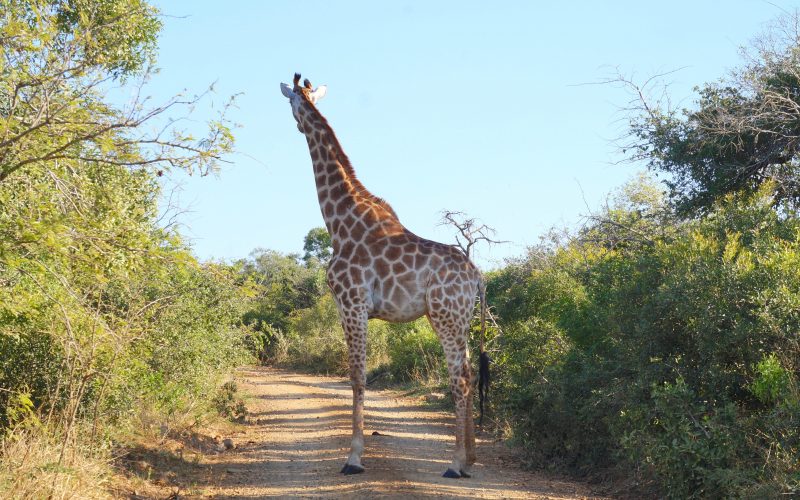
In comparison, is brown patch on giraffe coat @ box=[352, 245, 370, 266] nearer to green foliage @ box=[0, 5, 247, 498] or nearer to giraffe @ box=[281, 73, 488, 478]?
giraffe @ box=[281, 73, 488, 478]

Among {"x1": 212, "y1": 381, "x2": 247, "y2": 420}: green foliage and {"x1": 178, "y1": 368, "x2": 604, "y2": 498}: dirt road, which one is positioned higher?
{"x1": 212, "y1": 381, "x2": 247, "y2": 420}: green foliage

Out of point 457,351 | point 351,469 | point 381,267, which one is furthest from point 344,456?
point 381,267

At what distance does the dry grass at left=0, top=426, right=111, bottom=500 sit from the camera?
20.3ft

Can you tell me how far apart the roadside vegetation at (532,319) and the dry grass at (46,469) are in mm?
21

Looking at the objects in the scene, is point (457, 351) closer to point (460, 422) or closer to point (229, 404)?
point (460, 422)

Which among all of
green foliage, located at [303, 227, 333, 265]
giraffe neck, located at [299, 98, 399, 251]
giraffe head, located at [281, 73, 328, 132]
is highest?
green foliage, located at [303, 227, 333, 265]

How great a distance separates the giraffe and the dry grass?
9.54 ft

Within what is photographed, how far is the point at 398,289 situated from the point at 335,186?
1.81 metres

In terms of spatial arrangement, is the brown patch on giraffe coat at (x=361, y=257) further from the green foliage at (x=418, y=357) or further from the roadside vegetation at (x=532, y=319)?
the green foliage at (x=418, y=357)

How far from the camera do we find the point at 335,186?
1045cm

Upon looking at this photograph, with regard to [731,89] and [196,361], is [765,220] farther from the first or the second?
[196,361]

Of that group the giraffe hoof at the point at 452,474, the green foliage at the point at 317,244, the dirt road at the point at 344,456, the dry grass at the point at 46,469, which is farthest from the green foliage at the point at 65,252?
the green foliage at the point at 317,244

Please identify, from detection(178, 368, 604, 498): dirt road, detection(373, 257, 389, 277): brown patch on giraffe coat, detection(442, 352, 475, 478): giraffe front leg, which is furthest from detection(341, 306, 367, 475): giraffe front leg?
detection(442, 352, 475, 478): giraffe front leg

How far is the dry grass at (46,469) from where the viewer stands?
244 inches
